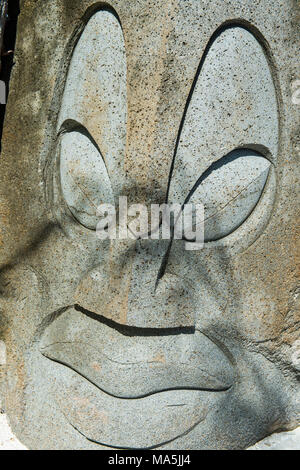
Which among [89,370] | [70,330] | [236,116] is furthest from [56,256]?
[236,116]

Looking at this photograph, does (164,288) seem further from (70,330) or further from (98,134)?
(98,134)

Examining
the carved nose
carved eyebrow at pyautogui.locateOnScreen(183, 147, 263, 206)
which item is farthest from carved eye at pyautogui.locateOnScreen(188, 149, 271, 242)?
the carved nose

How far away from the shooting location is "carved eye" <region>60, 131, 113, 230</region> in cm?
138

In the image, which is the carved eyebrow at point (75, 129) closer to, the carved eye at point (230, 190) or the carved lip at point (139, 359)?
the carved eye at point (230, 190)

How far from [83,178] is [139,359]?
485 millimetres

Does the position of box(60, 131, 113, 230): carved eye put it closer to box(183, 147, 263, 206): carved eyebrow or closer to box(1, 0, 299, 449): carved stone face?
box(1, 0, 299, 449): carved stone face

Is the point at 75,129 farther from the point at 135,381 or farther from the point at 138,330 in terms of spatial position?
the point at 135,381

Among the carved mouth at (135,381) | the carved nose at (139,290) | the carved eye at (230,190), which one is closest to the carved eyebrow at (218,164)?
the carved eye at (230,190)

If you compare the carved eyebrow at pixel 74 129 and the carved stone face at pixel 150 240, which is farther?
the carved eyebrow at pixel 74 129

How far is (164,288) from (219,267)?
0.58 feet

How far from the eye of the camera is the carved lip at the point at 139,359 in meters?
1.36

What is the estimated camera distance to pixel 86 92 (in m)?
1.38

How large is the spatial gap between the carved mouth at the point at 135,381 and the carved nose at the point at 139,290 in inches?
1.9

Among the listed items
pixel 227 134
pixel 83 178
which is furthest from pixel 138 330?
pixel 227 134
